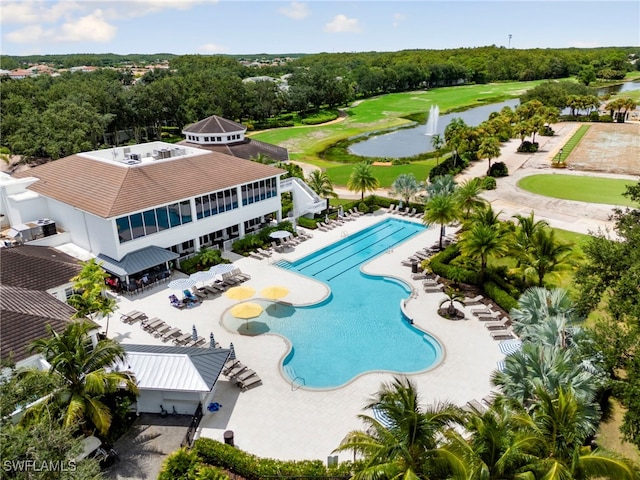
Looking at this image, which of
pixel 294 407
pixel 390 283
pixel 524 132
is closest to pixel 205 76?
pixel 524 132

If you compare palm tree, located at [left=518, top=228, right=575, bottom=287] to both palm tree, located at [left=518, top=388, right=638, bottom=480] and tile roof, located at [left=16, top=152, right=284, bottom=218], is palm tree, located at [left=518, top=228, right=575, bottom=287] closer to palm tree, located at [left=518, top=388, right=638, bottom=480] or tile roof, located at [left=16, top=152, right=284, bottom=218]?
palm tree, located at [left=518, top=388, right=638, bottom=480]

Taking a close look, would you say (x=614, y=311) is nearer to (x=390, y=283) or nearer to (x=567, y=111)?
(x=390, y=283)

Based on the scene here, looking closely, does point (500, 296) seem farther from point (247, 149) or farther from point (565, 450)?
point (247, 149)

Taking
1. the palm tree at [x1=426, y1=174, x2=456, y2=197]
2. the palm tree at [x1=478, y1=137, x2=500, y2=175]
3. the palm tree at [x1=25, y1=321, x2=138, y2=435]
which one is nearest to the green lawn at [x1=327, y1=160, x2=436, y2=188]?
the palm tree at [x1=478, y1=137, x2=500, y2=175]

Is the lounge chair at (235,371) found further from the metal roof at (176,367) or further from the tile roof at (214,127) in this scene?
the tile roof at (214,127)

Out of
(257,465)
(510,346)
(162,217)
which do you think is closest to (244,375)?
(257,465)

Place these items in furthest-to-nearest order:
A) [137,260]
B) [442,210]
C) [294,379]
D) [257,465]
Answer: [442,210] → [137,260] → [294,379] → [257,465]

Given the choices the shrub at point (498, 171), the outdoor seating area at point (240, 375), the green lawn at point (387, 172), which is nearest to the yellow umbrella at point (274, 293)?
the outdoor seating area at point (240, 375)

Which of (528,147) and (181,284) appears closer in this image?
(181,284)
